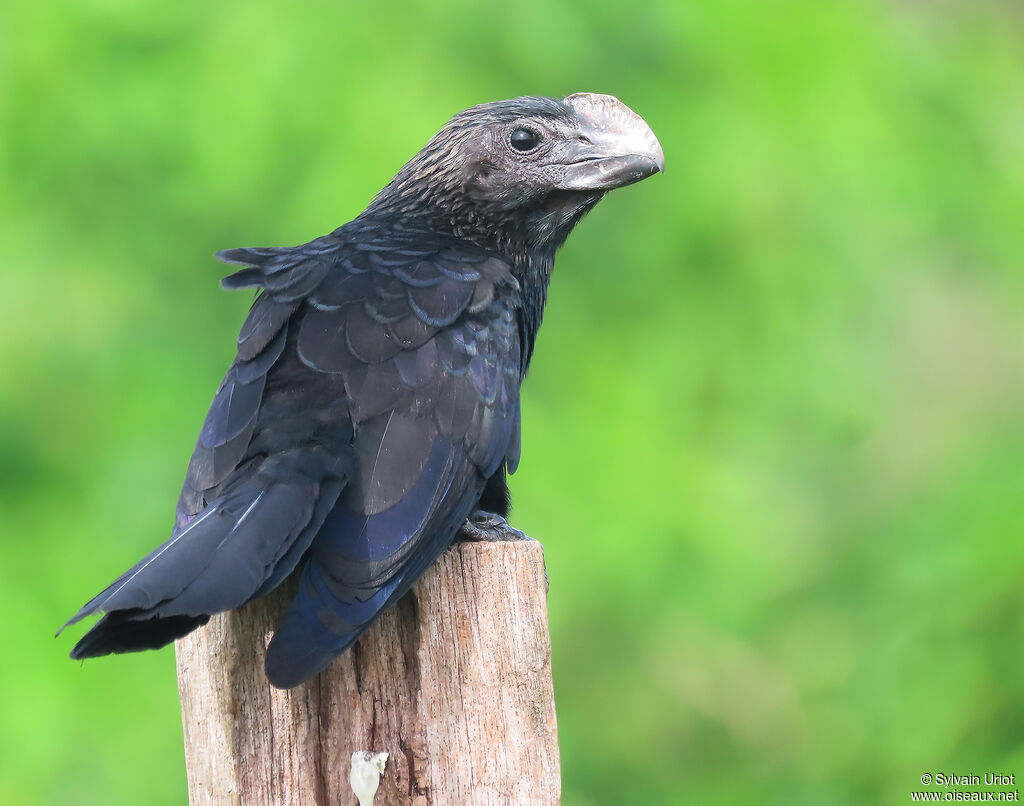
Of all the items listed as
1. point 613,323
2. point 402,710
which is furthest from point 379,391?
point 613,323

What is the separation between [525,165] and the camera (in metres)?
3.87

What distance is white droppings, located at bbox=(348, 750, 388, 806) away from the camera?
8.35 ft

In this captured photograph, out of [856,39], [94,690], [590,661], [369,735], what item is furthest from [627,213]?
[369,735]

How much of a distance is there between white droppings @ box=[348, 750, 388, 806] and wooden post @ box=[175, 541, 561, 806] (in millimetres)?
12

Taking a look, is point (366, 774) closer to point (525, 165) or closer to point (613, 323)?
point (525, 165)

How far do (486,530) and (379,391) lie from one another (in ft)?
1.79

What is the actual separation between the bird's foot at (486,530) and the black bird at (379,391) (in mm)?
12

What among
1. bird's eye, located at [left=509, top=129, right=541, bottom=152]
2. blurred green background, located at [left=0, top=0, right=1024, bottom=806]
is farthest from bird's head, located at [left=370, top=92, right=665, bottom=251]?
blurred green background, located at [left=0, top=0, right=1024, bottom=806]

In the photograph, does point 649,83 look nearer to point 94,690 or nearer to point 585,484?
point 585,484

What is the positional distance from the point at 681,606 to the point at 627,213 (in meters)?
1.81

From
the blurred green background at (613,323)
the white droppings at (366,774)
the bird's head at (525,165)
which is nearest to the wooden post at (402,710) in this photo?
the white droppings at (366,774)
